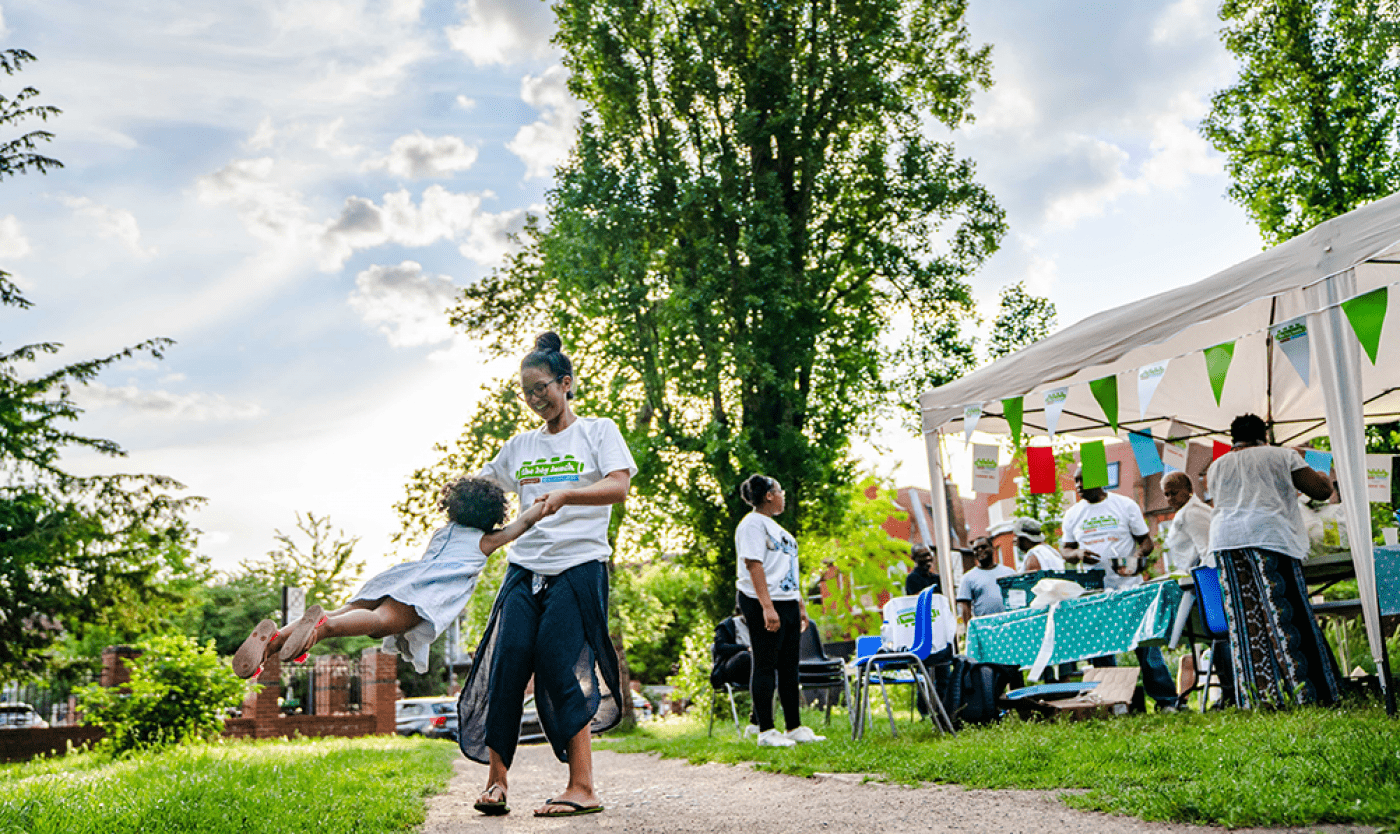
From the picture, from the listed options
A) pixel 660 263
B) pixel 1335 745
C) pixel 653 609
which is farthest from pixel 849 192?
pixel 1335 745

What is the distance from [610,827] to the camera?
4059mm

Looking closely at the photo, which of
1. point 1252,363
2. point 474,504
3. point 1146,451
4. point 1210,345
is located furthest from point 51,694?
point 1252,363

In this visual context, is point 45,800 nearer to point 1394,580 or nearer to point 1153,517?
point 1394,580

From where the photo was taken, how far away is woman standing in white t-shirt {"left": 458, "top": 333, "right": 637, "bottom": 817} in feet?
14.3

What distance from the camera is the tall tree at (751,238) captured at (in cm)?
1870

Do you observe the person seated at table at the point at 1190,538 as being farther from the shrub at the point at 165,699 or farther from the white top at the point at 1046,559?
the shrub at the point at 165,699

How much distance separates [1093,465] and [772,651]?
174 inches

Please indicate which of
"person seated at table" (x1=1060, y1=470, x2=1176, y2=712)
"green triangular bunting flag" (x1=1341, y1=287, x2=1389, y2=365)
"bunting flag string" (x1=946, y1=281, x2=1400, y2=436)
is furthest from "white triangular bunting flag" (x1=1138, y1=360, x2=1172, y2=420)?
"person seated at table" (x1=1060, y1=470, x2=1176, y2=712)

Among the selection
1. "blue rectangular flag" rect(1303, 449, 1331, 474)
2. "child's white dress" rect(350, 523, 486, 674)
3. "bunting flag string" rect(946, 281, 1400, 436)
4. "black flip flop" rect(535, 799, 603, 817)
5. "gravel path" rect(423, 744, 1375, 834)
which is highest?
"bunting flag string" rect(946, 281, 1400, 436)

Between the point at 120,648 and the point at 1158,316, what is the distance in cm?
1609

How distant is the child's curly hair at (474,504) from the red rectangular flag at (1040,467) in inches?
341

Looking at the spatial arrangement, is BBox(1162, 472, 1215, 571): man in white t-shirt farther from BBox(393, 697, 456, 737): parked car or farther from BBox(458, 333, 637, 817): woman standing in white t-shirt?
BBox(393, 697, 456, 737): parked car

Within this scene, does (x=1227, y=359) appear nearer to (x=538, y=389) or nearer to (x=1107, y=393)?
(x=1107, y=393)

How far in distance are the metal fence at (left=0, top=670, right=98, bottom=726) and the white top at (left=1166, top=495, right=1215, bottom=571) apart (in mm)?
17325
